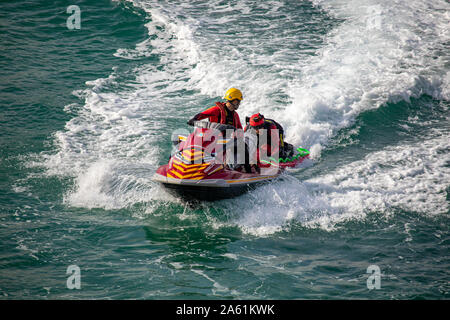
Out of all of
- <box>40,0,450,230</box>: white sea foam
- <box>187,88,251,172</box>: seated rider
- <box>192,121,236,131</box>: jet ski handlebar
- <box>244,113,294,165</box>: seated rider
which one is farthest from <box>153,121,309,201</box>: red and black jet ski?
<box>244,113,294,165</box>: seated rider

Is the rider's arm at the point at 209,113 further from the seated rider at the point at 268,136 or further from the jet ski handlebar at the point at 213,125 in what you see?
the seated rider at the point at 268,136

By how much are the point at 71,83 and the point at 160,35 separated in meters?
4.09

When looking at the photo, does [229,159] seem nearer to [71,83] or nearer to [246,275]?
[246,275]

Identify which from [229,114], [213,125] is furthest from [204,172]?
[229,114]

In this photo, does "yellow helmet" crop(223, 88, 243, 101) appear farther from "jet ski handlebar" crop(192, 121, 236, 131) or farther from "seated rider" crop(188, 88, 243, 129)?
"jet ski handlebar" crop(192, 121, 236, 131)

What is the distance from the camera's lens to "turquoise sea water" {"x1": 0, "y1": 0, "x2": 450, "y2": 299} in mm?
5551

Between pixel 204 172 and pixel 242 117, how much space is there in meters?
4.24

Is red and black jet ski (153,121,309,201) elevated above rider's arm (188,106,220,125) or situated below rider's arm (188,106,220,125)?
below

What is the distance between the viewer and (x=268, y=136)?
8.64 metres

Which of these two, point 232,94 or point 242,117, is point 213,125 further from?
point 242,117

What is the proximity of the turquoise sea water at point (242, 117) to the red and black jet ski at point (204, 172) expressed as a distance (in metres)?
0.28

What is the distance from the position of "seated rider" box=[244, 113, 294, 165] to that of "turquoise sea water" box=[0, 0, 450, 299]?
2.03 ft

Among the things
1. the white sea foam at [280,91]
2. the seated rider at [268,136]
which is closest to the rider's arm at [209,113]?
the seated rider at [268,136]
